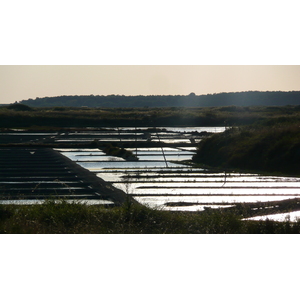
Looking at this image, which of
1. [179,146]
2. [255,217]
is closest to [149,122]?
[179,146]

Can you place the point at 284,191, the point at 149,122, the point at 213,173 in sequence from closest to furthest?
the point at 284,191
the point at 213,173
the point at 149,122

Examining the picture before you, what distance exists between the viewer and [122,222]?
294 inches

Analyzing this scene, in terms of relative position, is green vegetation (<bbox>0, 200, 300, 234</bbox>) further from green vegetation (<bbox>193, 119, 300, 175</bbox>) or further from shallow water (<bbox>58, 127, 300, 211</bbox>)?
green vegetation (<bbox>193, 119, 300, 175</bbox>)

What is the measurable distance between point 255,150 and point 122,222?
14283 millimetres

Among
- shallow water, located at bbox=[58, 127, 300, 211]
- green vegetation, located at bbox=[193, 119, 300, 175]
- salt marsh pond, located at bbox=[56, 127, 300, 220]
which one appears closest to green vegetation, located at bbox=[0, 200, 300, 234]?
salt marsh pond, located at bbox=[56, 127, 300, 220]

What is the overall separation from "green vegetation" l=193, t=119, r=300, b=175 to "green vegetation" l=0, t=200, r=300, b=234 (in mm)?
11277

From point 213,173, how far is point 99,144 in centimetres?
1559

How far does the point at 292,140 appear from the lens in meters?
19.6

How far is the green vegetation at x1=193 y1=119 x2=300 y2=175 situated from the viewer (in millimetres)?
18891

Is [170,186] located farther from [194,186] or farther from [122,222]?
[122,222]

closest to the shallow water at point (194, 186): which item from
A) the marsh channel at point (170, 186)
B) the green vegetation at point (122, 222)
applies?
the marsh channel at point (170, 186)

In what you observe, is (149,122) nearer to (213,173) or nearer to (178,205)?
(213,173)

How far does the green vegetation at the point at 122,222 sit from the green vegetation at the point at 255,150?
1128 cm

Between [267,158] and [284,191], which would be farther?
[267,158]
